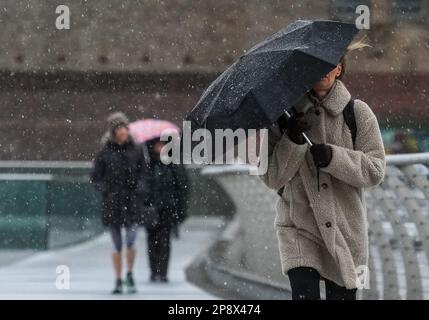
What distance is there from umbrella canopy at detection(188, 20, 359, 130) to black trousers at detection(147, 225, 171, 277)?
24.9 feet

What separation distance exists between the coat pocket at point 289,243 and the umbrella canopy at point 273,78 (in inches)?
18.9

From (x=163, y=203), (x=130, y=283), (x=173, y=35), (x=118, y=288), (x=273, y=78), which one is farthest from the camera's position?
(x=173, y=35)

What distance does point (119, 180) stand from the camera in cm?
1187

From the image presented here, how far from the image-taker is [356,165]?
5.02 meters

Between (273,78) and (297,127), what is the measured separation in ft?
0.70

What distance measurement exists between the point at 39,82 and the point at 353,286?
1448 inches

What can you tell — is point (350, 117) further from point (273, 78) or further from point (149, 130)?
point (149, 130)

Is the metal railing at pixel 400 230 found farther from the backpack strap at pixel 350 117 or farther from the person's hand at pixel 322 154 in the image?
the person's hand at pixel 322 154

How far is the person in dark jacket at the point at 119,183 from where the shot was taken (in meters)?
11.7

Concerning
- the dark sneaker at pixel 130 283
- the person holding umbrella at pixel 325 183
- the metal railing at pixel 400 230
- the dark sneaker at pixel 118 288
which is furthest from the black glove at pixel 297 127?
the dark sneaker at pixel 130 283

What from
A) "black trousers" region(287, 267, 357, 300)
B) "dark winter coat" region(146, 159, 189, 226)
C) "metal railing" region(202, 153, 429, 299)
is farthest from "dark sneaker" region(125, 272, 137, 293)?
"black trousers" region(287, 267, 357, 300)

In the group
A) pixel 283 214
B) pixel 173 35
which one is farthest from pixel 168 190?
pixel 173 35
